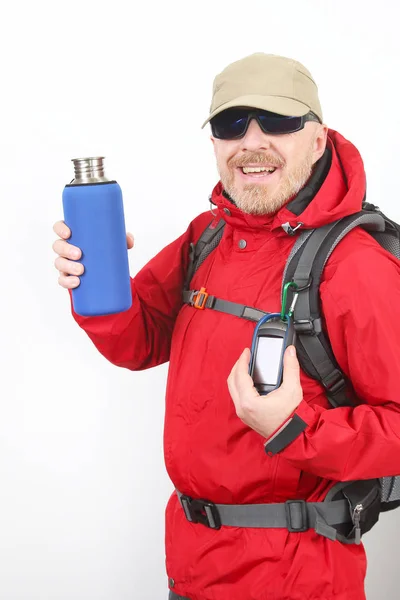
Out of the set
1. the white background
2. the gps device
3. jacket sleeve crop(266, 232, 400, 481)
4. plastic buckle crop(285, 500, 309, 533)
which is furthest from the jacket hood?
the white background

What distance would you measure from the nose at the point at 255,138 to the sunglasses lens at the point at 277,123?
1 centimetres

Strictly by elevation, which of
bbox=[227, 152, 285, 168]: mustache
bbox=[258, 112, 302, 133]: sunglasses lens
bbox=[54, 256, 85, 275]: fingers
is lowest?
bbox=[54, 256, 85, 275]: fingers

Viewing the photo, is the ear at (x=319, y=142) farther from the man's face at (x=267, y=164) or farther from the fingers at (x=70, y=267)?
the fingers at (x=70, y=267)

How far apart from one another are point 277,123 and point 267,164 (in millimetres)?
90

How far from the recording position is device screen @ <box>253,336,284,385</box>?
1.58 meters

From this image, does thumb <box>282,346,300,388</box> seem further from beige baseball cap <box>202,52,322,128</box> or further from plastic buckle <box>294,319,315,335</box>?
beige baseball cap <box>202,52,322,128</box>

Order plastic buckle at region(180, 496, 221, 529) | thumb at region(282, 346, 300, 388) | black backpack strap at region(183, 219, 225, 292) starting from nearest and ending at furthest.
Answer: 1. thumb at region(282, 346, 300, 388)
2. plastic buckle at region(180, 496, 221, 529)
3. black backpack strap at region(183, 219, 225, 292)

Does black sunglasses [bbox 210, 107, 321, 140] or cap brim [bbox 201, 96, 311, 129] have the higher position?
cap brim [bbox 201, 96, 311, 129]

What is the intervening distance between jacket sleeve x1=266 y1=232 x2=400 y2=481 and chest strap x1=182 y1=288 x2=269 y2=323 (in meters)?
0.16

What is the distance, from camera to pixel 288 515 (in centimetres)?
172

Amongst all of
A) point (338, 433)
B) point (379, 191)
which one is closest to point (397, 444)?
point (338, 433)

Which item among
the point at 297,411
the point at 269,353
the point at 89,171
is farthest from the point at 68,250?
the point at 297,411

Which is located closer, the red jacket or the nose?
the red jacket

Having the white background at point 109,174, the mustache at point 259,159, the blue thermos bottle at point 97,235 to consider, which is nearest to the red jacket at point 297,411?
the mustache at point 259,159
